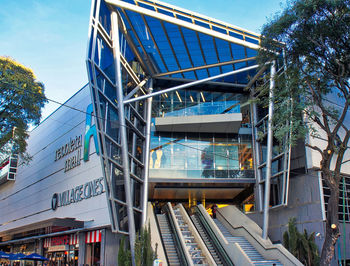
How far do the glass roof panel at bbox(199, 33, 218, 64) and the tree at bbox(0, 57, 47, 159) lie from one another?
11253mm

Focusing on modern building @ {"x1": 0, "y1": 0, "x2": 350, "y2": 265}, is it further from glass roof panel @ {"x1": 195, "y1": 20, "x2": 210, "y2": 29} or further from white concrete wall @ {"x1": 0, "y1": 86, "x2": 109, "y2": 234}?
white concrete wall @ {"x1": 0, "y1": 86, "x2": 109, "y2": 234}

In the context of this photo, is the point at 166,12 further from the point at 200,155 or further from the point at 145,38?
the point at 200,155

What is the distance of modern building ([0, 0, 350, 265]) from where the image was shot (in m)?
18.2

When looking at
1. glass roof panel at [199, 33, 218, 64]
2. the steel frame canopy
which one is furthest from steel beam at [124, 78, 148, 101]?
glass roof panel at [199, 33, 218, 64]

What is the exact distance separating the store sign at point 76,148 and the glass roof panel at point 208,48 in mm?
10757

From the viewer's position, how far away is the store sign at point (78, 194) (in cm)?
2606

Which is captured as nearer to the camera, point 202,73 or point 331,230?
point 331,230

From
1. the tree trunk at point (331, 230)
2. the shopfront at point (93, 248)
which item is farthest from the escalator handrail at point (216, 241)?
the shopfront at point (93, 248)

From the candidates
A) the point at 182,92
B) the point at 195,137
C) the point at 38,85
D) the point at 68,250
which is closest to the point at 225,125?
the point at 195,137

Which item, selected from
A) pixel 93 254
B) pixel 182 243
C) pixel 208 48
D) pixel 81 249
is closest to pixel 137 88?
pixel 208 48

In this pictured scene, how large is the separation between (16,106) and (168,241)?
44.6 feet

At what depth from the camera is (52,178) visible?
34.6 m

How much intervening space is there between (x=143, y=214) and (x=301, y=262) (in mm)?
9273

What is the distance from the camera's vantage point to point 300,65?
15305 millimetres
